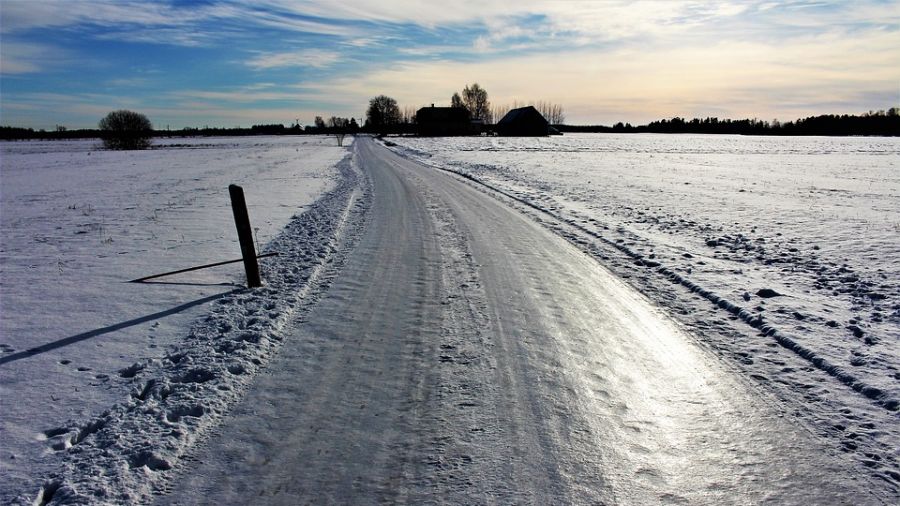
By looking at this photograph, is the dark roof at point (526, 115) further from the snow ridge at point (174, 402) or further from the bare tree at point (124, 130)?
the snow ridge at point (174, 402)

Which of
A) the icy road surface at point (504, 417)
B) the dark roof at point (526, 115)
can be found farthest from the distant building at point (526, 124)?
the icy road surface at point (504, 417)

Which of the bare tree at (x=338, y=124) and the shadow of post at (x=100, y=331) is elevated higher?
the bare tree at (x=338, y=124)

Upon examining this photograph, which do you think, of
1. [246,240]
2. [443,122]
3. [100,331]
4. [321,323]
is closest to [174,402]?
[321,323]

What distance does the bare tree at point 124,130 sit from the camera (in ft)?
215

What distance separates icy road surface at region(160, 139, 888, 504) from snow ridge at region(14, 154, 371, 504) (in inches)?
8.4

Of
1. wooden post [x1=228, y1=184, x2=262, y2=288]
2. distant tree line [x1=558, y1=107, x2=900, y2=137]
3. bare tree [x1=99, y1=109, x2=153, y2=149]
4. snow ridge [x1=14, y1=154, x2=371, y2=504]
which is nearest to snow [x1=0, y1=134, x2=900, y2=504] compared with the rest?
snow ridge [x1=14, y1=154, x2=371, y2=504]

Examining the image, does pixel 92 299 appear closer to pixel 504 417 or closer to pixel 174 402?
pixel 174 402

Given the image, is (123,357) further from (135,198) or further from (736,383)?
(135,198)

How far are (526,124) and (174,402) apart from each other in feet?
288

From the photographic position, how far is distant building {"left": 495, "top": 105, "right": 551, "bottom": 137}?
86312 millimetres

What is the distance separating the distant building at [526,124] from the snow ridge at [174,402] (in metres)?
83.8

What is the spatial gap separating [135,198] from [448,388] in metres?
17.6

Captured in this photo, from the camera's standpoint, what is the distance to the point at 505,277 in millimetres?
6914

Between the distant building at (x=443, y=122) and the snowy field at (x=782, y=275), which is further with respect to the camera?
the distant building at (x=443, y=122)
